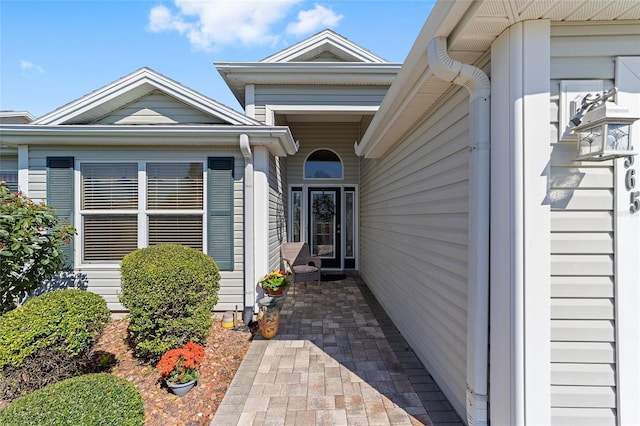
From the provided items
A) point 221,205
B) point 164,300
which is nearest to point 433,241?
point 164,300

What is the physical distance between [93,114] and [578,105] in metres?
5.50

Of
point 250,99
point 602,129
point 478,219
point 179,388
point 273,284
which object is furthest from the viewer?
point 250,99

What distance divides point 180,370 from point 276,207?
11.5ft

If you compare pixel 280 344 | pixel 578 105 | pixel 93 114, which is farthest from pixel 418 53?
pixel 93 114

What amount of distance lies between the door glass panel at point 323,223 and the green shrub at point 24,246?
4966 millimetres

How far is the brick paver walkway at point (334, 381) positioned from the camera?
2.17 meters

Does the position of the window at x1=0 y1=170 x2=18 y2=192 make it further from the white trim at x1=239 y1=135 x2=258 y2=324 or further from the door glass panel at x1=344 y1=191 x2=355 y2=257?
the door glass panel at x1=344 y1=191 x2=355 y2=257

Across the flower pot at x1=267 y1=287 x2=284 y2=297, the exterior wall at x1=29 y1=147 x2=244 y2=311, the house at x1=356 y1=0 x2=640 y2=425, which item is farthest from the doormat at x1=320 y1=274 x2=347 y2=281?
the house at x1=356 y1=0 x2=640 y2=425

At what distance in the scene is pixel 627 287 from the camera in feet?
5.20

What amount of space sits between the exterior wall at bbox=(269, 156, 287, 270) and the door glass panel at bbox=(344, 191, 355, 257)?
5.30 ft

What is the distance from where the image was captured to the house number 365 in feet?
5.20

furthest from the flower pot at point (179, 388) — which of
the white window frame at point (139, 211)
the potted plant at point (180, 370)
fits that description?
the white window frame at point (139, 211)

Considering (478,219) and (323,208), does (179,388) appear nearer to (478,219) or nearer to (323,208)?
(478,219)

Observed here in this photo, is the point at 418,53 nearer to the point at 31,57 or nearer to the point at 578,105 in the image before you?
the point at 578,105
